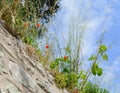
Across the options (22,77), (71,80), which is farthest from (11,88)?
(71,80)

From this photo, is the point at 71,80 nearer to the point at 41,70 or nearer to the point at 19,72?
the point at 41,70

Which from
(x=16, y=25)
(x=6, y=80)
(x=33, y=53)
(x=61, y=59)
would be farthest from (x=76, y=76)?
(x=6, y=80)

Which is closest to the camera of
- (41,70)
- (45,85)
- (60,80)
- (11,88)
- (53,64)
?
(11,88)

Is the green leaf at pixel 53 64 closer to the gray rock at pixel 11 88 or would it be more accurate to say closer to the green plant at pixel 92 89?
the green plant at pixel 92 89

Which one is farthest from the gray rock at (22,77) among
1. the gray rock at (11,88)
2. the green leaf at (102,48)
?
the green leaf at (102,48)

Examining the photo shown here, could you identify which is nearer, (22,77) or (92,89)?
(22,77)

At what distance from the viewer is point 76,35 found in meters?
6.82

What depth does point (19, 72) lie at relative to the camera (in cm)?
486

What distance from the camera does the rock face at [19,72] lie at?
4.49 metres

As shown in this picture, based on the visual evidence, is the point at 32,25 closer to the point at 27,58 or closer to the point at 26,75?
the point at 27,58

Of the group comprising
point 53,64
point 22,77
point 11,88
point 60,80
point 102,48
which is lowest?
point 11,88

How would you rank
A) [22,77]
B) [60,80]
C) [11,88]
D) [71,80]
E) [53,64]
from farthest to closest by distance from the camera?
[53,64] → [71,80] → [60,80] → [22,77] → [11,88]

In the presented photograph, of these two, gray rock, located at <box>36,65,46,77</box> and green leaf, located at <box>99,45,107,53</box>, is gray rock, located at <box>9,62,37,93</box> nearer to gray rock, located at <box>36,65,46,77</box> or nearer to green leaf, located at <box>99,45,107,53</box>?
gray rock, located at <box>36,65,46,77</box>

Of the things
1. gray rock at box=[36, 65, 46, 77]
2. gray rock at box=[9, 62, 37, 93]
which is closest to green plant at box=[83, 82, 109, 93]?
gray rock at box=[36, 65, 46, 77]
